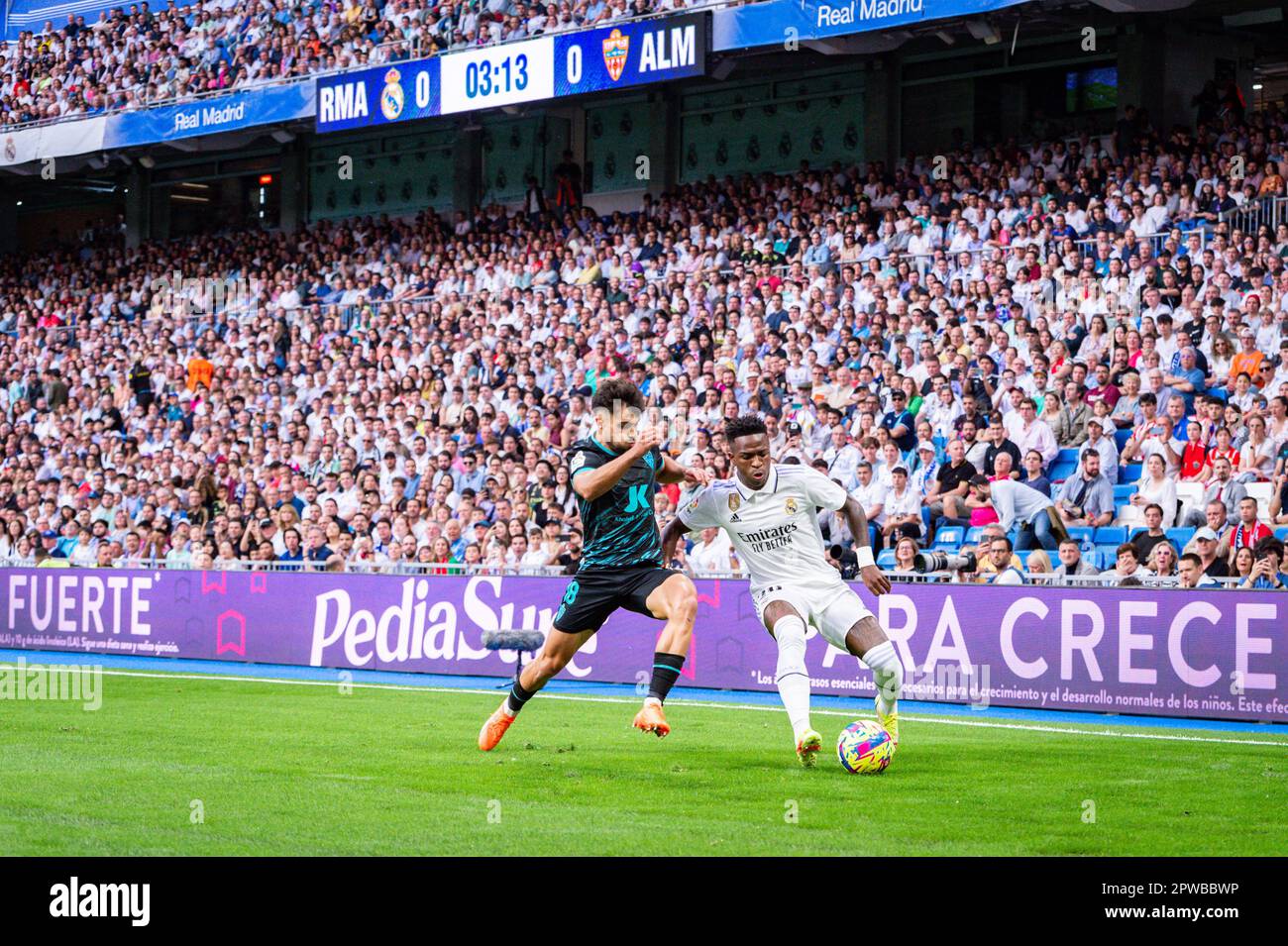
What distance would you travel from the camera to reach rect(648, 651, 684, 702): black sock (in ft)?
32.6

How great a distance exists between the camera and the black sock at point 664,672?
392 inches

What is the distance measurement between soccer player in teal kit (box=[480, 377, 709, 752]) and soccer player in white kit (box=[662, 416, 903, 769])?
0.89 ft

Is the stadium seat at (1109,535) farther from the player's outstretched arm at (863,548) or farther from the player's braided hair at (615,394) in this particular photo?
the player's braided hair at (615,394)

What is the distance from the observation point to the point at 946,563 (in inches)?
633

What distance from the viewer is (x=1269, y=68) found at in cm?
2747

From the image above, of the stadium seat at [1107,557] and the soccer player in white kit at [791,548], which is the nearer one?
the soccer player in white kit at [791,548]

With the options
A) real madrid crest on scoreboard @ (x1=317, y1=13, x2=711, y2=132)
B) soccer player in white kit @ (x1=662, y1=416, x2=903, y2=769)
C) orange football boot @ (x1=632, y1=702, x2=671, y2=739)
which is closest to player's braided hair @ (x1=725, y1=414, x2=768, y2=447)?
soccer player in white kit @ (x1=662, y1=416, x2=903, y2=769)

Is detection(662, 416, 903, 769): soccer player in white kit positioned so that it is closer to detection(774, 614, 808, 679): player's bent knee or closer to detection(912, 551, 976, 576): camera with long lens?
detection(774, 614, 808, 679): player's bent knee

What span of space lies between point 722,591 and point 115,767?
27.2 feet

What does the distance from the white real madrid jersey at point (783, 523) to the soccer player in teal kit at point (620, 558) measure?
1.06ft

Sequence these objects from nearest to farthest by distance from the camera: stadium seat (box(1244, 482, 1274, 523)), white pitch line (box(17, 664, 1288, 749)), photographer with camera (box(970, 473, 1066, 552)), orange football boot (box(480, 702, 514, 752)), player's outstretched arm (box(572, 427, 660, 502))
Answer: player's outstretched arm (box(572, 427, 660, 502)), orange football boot (box(480, 702, 514, 752)), white pitch line (box(17, 664, 1288, 749)), stadium seat (box(1244, 482, 1274, 523)), photographer with camera (box(970, 473, 1066, 552))

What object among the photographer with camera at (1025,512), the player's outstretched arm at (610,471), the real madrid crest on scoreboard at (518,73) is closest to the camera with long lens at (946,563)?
the photographer with camera at (1025,512)

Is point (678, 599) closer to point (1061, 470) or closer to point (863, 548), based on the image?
point (863, 548)

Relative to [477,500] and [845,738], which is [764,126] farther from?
[845,738]
